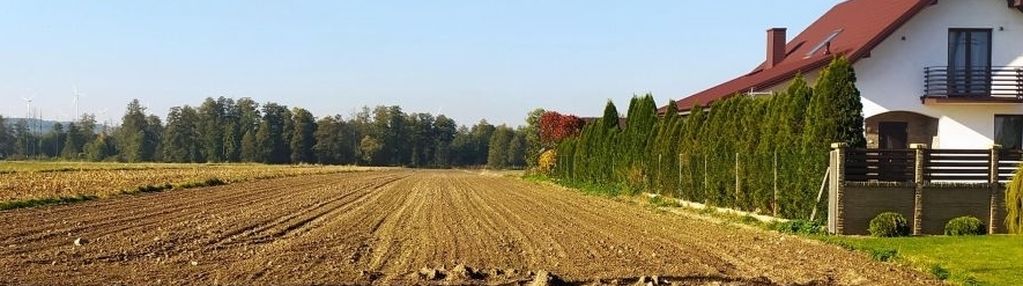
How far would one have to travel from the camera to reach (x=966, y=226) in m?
14.0

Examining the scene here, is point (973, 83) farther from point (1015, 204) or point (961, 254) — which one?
point (961, 254)

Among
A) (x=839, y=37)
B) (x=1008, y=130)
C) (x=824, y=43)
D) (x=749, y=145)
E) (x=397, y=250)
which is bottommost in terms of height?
(x=397, y=250)

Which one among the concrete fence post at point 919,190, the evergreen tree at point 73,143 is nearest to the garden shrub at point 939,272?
the concrete fence post at point 919,190

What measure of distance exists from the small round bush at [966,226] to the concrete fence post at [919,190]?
0.42m

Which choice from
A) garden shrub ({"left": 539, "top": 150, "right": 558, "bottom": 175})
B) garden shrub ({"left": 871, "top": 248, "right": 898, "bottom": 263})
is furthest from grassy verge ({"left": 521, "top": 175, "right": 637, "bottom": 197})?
garden shrub ({"left": 871, "top": 248, "right": 898, "bottom": 263})

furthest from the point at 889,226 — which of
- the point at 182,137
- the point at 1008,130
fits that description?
the point at 182,137

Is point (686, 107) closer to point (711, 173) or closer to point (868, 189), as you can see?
point (711, 173)

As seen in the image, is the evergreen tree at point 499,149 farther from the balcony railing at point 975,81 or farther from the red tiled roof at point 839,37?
the balcony railing at point 975,81

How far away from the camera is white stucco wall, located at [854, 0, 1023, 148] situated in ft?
76.8

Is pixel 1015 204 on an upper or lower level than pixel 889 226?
upper

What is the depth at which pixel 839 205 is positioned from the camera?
1427 centimetres

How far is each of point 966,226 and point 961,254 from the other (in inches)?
121

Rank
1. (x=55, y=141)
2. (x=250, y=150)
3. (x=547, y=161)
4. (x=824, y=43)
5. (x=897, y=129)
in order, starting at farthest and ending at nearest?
(x=55, y=141) → (x=250, y=150) → (x=547, y=161) → (x=824, y=43) → (x=897, y=129)

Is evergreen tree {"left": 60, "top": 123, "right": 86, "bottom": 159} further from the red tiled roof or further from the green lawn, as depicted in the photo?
the green lawn
